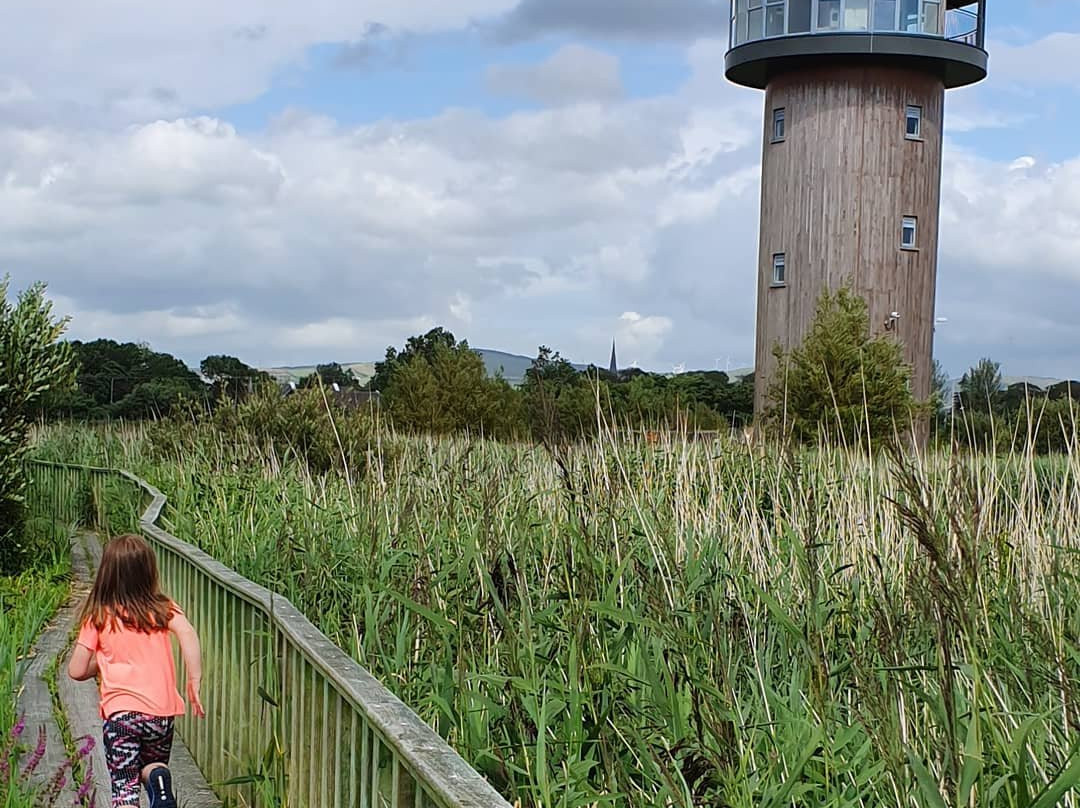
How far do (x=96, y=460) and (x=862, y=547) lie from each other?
17.2 m

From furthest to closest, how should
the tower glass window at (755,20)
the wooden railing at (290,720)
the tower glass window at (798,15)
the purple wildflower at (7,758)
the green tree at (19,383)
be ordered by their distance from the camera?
1. the tower glass window at (755,20)
2. the tower glass window at (798,15)
3. the green tree at (19,383)
4. the purple wildflower at (7,758)
5. the wooden railing at (290,720)

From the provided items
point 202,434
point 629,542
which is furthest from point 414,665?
point 202,434

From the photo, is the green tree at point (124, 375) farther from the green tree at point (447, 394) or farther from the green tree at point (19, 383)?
the green tree at point (19, 383)

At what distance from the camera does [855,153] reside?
28938 mm

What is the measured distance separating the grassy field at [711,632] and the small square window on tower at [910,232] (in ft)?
73.0

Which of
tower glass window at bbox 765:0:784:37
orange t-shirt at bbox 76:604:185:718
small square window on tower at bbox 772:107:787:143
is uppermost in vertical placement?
tower glass window at bbox 765:0:784:37

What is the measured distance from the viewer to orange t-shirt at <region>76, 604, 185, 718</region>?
550 cm

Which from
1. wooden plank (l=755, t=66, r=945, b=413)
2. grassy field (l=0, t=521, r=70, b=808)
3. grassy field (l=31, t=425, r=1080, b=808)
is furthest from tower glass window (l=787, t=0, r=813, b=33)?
grassy field (l=31, t=425, r=1080, b=808)

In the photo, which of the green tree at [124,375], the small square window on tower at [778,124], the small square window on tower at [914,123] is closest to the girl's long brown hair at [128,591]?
the small square window on tower at [778,124]

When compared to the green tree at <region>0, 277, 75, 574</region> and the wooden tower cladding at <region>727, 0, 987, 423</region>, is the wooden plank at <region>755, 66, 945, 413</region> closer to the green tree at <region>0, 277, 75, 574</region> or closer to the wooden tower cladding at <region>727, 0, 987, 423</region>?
the wooden tower cladding at <region>727, 0, 987, 423</region>

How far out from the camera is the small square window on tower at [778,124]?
2994cm

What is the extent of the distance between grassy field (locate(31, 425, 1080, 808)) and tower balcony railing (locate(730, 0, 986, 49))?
2250 cm

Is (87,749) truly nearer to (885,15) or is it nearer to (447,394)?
(885,15)

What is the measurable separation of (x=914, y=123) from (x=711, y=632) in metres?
27.3
